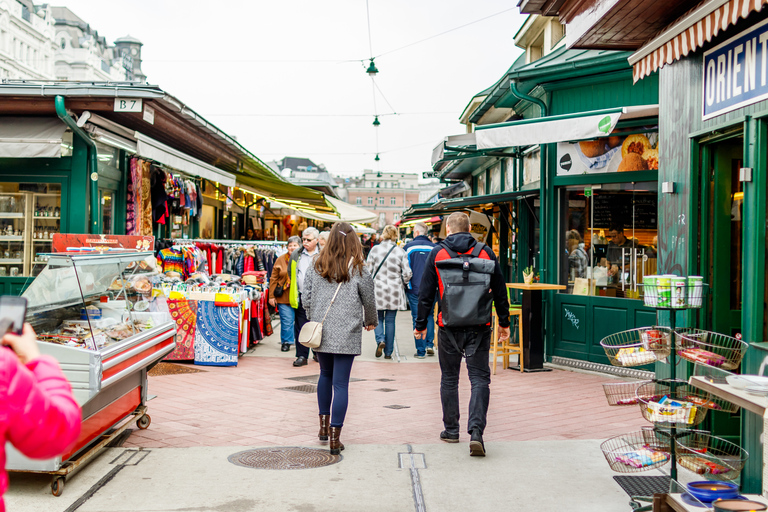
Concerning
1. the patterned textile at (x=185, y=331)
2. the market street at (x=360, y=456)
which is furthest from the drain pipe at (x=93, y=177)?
the market street at (x=360, y=456)

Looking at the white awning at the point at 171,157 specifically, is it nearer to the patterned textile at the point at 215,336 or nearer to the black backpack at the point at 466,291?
the patterned textile at the point at 215,336

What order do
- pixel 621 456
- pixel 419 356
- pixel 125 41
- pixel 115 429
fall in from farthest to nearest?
pixel 125 41 → pixel 419 356 → pixel 115 429 → pixel 621 456

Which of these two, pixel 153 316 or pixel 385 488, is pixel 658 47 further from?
pixel 153 316

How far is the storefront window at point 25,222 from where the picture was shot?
9289mm

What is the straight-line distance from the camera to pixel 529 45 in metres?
16.1

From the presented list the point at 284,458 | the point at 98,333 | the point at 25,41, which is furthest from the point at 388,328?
the point at 25,41

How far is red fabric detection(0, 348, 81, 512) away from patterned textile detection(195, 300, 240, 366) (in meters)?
7.38

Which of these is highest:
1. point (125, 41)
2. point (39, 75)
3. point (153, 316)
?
point (125, 41)

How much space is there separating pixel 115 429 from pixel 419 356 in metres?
5.60

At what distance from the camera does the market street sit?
13.9 feet

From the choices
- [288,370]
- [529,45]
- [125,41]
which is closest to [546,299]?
[288,370]

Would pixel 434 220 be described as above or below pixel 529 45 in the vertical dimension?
below

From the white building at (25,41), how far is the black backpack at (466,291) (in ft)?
207

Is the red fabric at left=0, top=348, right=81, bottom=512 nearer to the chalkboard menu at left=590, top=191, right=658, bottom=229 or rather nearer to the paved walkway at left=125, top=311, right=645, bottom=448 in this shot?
the paved walkway at left=125, top=311, right=645, bottom=448
